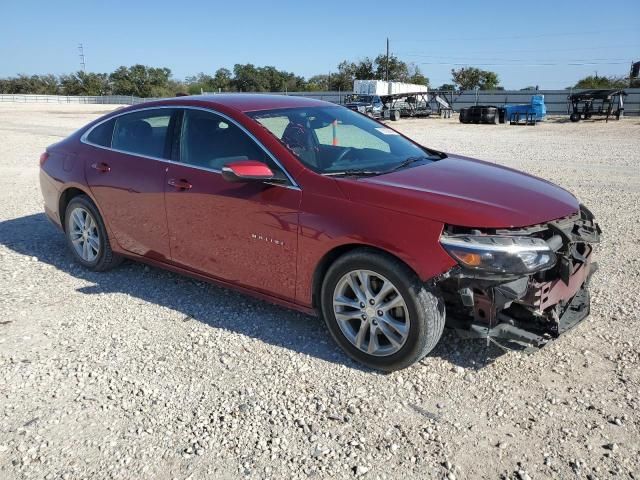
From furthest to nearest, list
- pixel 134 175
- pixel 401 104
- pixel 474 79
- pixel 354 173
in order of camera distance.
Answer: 1. pixel 474 79
2. pixel 401 104
3. pixel 134 175
4. pixel 354 173

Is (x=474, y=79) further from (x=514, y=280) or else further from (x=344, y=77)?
(x=514, y=280)

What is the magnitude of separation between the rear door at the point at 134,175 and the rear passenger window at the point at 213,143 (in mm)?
209

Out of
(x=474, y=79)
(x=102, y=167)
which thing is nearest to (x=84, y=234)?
(x=102, y=167)

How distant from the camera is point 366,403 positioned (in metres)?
3.20

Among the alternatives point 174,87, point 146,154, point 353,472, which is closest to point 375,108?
point 146,154

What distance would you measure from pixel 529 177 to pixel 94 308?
3.64 m

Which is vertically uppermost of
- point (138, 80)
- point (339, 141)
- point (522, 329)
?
point (138, 80)

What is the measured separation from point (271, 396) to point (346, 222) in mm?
1148

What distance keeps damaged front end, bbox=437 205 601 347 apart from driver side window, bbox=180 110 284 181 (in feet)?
5.01

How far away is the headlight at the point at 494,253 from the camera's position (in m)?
3.06

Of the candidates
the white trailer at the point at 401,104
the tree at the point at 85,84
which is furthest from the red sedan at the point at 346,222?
the tree at the point at 85,84

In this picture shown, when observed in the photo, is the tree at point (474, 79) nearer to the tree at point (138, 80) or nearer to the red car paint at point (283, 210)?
the tree at point (138, 80)

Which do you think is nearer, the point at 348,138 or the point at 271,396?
the point at 271,396

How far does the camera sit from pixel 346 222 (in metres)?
3.41
